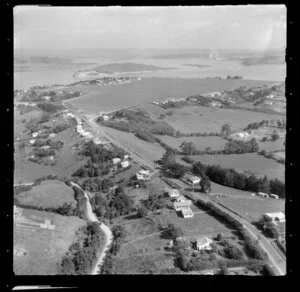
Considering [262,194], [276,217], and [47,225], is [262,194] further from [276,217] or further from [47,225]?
[47,225]

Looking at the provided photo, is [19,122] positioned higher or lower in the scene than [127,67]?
lower

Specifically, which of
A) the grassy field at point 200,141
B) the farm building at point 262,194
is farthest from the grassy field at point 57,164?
the farm building at point 262,194

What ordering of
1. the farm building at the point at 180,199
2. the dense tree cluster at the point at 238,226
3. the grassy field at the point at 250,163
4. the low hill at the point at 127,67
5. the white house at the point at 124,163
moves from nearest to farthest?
the dense tree cluster at the point at 238,226 < the grassy field at the point at 250,163 < the farm building at the point at 180,199 < the white house at the point at 124,163 < the low hill at the point at 127,67

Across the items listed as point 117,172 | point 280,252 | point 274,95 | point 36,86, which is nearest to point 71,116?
point 36,86

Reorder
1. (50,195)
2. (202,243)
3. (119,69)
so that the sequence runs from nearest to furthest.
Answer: (202,243)
(50,195)
(119,69)

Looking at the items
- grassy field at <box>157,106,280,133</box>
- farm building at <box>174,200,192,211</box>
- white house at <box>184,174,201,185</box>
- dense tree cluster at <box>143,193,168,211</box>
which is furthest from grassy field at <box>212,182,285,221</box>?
grassy field at <box>157,106,280,133</box>

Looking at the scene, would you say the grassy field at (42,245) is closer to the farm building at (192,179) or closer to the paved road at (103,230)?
the paved road at (103,230)

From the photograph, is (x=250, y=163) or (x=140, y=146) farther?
(x=140, y=146)

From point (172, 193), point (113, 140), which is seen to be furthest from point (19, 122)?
point (172, 193)
